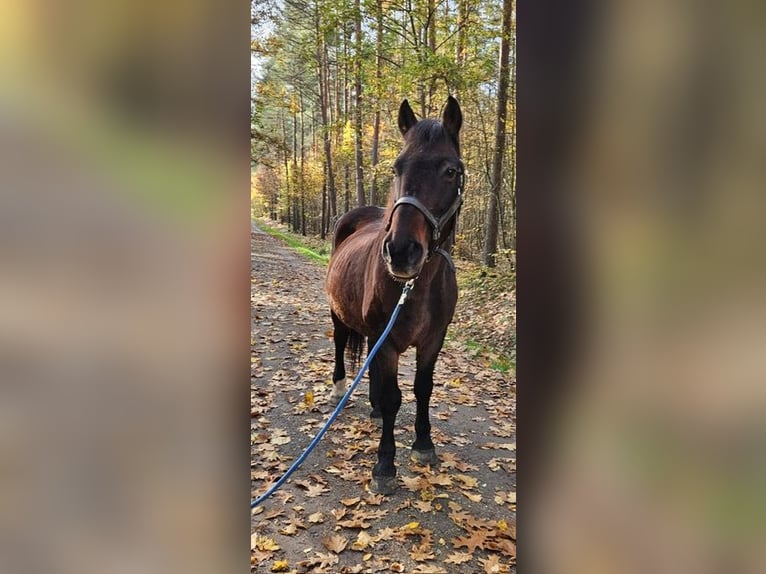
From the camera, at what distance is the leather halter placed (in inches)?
90.1

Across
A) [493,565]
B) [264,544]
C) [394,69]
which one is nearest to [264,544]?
[264,544]

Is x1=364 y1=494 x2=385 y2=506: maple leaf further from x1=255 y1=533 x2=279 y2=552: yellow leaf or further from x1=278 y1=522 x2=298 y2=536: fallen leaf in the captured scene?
x1=255 y1=533 x2=279 y2=552: yellow leaf

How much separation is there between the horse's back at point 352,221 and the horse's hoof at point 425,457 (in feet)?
7.66

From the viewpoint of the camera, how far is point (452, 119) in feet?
8.00

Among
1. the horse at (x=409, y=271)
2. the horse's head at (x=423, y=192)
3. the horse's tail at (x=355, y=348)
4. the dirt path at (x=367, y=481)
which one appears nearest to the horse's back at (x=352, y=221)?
the horse at (x=409, y=271)

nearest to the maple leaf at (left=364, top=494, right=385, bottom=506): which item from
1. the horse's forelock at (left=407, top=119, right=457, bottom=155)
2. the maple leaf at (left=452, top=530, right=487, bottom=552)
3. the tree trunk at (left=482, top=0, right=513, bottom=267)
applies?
the maple leaf at (left=452, top=530, right=487, bottom=552)

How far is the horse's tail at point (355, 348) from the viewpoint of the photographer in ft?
13.7

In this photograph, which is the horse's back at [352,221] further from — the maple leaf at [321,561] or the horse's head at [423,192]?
the maple leaf at [321,561]

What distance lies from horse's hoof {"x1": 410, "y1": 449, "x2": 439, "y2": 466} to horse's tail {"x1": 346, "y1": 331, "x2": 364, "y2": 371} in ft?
3.72
